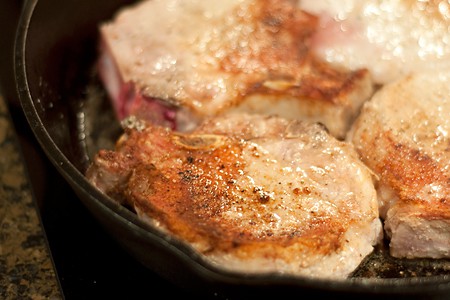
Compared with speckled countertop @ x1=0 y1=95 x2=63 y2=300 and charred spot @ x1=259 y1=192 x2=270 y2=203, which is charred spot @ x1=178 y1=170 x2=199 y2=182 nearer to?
charred spot @ x1=259 y1=192 x2=270 y2=203

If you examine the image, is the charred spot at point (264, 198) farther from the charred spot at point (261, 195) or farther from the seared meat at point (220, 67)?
the seared meat at point (220, 67)

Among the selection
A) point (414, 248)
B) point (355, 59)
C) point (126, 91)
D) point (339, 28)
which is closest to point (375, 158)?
point (414, 248)

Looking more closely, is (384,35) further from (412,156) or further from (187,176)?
(187,176)

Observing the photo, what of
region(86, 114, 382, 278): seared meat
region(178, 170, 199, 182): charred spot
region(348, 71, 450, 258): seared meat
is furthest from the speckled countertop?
region(348, 71, 450, 258): seared meat

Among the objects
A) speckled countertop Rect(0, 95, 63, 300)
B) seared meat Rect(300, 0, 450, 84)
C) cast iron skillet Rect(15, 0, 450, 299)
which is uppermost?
seared meat Rect(300, 0, 450, 84)

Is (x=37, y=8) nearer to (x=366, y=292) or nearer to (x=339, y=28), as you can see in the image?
(x=339, y=28)
